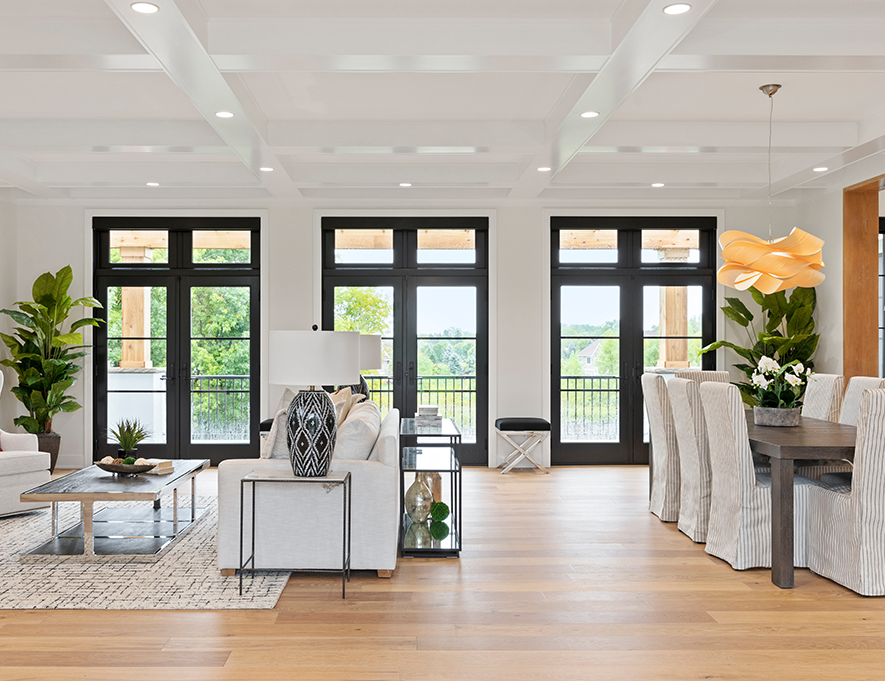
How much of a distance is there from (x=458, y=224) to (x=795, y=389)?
3847mm

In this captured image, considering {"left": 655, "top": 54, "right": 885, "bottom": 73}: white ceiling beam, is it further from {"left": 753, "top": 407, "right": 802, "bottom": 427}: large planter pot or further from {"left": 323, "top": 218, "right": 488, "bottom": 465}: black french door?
{"left": 323, "top": 218, "right": 488, "bottom": 465}: black french door

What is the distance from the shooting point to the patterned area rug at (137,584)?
3.39m

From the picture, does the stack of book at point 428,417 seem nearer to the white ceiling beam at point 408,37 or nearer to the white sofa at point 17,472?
the white ceiling beam at point 408,37

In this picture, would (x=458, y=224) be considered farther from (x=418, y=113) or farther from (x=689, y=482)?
(x=689, y=482)

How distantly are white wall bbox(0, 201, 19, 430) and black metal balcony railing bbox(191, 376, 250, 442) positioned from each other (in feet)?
5.79

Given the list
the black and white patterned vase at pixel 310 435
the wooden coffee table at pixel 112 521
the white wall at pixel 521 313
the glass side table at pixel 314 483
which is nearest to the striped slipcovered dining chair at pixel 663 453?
the white wall at pixel 521 313

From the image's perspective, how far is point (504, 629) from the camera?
310 centimetres

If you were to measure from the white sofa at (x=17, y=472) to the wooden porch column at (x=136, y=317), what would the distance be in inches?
78.9

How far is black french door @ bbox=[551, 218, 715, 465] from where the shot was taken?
7.41 m

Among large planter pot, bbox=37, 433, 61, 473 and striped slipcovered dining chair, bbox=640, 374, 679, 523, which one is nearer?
striped slipcovered dining chair, bbox=640, 374, 679, 523

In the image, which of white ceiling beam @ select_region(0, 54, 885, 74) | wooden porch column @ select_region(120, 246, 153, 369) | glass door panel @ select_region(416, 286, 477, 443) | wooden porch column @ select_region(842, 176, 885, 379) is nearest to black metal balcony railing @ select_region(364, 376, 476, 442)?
glass door panel @ select_region(416, 286, 477, 443)

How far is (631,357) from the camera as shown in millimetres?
7410

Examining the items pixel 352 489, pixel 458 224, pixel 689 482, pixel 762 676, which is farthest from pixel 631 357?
pixel 762 676

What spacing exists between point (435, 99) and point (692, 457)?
2.91 meters
